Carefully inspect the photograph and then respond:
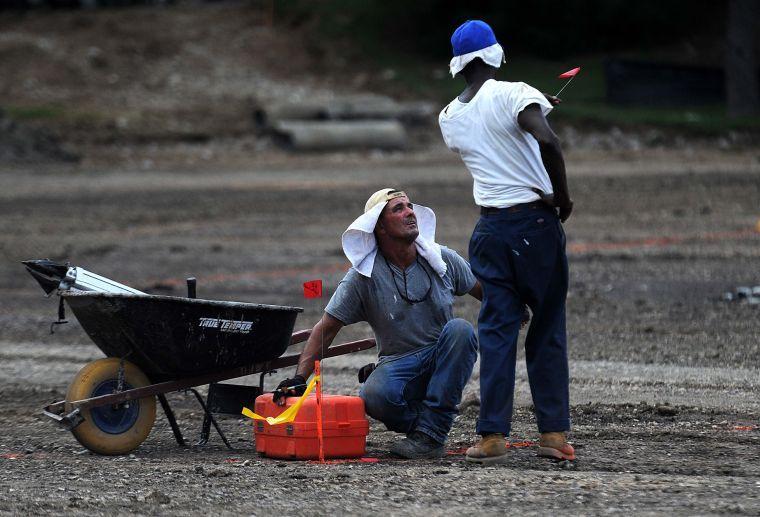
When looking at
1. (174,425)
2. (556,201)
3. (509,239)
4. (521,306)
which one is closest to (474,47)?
(556,201)

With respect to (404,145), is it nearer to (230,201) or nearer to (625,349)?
(230,201)

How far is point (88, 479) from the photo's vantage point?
6355mm

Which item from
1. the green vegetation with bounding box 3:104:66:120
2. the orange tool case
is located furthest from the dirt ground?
the green vegetation with bounding box 3:104:66:120

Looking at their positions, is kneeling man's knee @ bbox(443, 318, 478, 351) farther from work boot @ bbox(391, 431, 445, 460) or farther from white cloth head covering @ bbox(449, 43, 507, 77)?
white cloth head covering @ bbox(449, 43, 507, 77)

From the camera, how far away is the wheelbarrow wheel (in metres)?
6.94

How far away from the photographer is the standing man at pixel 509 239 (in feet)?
21.1

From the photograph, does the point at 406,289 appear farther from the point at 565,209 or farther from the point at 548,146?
the point at 548,146

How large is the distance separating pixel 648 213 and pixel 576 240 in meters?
2.50

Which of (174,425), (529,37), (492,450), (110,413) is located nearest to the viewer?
(492,450)

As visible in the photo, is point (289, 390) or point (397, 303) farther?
point (397, 303)

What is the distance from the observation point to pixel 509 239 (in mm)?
6453

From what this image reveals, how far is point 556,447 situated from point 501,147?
150cm

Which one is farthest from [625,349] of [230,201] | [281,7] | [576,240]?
[281,7]

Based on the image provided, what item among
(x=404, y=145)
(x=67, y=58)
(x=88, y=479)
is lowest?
(x=88, y=479)
